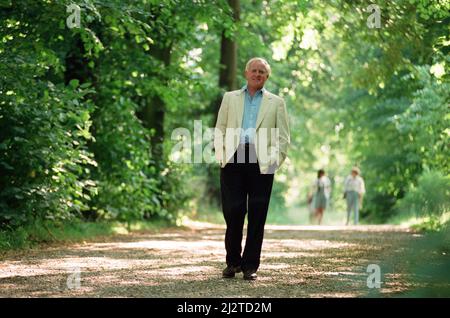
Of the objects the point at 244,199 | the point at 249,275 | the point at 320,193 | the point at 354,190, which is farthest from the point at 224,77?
the point at 249,275

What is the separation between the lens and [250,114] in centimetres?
945

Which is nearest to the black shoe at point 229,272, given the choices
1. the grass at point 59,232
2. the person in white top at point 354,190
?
the grass at point 59,232

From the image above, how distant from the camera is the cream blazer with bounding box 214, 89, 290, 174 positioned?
930cm

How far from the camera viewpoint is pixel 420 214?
60.5ft

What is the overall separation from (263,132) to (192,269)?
6.75 ft

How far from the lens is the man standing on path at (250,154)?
9.31m

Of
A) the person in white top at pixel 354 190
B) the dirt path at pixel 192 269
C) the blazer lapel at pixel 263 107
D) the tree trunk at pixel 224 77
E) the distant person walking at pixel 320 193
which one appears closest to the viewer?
the dirt path at pixel 192 269

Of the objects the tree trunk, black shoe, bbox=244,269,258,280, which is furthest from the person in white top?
black shoe, bbox=244,269,258,280

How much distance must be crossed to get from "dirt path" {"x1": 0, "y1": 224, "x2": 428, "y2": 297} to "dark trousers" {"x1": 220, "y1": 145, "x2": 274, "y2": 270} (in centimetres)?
33

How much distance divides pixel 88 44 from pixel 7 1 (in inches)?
55.5

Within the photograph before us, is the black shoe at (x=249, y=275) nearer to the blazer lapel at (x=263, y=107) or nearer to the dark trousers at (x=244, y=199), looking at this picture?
the dark trousers at (x=244, y=199)

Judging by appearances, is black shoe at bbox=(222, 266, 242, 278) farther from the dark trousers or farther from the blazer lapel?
the blazer lapel

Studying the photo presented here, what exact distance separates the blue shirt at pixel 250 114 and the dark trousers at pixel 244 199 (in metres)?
0.10
